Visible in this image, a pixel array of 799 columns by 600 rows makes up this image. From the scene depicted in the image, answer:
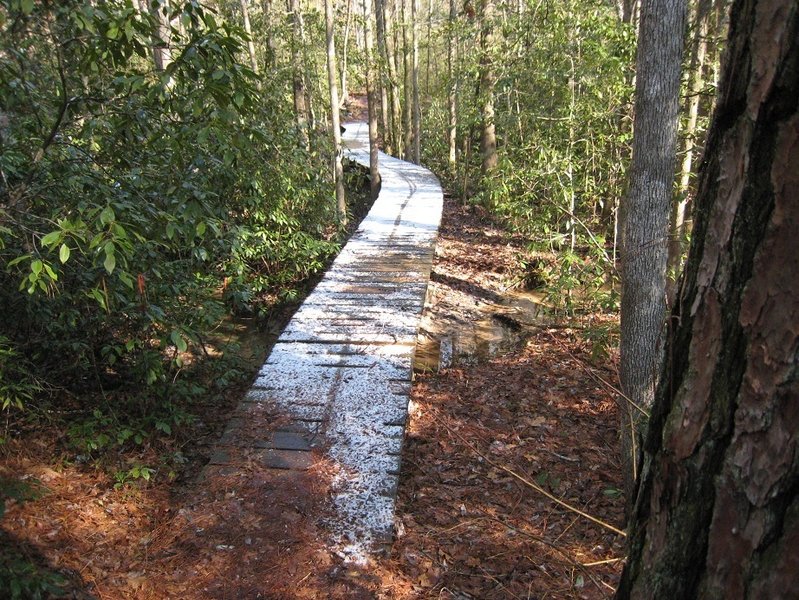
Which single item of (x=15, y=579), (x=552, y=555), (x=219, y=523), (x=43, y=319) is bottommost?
(x=552, y=555)

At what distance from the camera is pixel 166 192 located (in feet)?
12.2

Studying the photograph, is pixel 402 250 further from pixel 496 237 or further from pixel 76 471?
pixel 76 471

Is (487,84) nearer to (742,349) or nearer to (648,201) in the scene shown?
(648,201)

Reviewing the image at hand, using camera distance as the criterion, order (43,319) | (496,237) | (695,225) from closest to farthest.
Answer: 1. (695,225)
2. (43,319)
3. (496,237)

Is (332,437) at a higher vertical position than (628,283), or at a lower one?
lower

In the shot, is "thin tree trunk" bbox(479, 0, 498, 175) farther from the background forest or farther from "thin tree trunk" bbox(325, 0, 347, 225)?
"thin tree trunk" bbox(325, 0, 347, 225)

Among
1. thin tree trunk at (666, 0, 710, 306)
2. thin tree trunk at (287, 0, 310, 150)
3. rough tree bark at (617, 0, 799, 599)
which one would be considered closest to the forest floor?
rough tree bark at (617, 0, 799, 599)

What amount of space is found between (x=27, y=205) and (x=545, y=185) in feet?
19.4

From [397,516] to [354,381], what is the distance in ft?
4.44

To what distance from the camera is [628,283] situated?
3.96 meters

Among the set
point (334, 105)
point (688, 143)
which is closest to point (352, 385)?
point (688, 143)

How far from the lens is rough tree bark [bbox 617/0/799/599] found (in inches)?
27.2


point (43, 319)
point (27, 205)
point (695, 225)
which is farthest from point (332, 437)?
point (695, 225)

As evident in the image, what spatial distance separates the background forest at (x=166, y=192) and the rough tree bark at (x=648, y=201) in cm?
76
